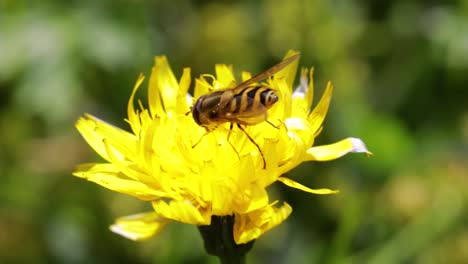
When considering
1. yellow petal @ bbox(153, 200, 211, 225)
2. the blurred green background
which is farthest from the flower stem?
the blurred green background

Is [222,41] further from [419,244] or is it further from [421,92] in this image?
[419,244]

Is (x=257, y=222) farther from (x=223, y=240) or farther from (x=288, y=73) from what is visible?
(x=288, y=73)

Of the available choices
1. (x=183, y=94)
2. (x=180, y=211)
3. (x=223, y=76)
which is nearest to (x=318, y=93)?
(x=223, y=76)

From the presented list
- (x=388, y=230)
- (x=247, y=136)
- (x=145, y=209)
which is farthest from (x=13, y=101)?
(x=247, y=136)

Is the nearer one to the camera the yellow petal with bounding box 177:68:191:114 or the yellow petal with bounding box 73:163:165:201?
the yellow petal with bounding box 73:163:165:201

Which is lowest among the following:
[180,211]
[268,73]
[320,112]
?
[180,211]

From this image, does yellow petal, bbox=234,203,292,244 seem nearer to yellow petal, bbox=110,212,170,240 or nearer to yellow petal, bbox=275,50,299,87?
yellow petal, bbox=110,212,170,240
